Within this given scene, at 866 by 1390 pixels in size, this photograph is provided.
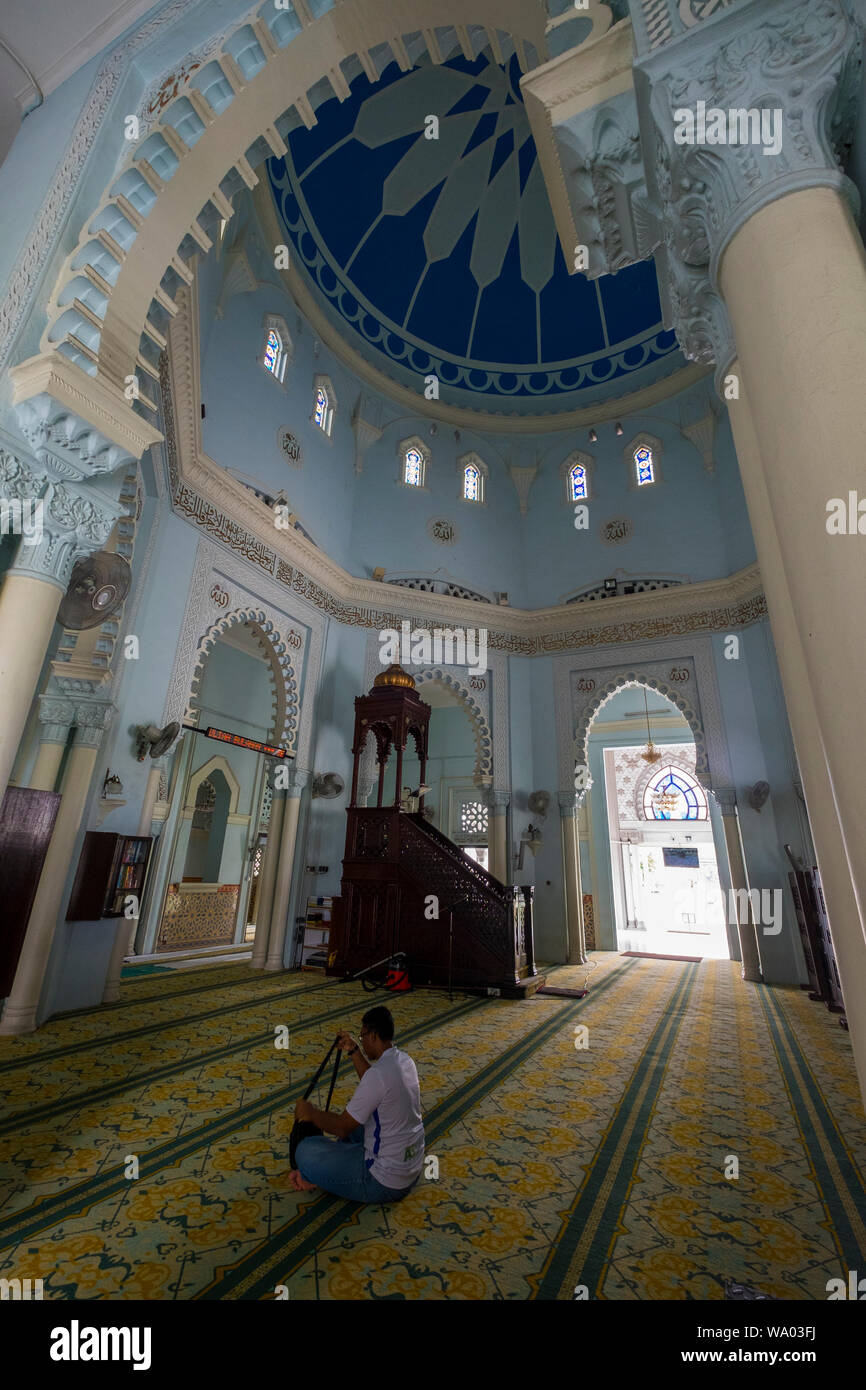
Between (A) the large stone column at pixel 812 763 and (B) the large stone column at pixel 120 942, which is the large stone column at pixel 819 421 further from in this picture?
(B) the large stone column at pixel 120 942

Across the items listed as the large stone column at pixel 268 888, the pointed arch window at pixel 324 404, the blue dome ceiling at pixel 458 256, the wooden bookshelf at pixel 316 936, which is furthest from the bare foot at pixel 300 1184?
the blue dome ceiling at pixel 458 256

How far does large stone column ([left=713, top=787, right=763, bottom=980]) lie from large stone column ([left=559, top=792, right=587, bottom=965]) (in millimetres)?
2060

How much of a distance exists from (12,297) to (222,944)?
10529 millimetres

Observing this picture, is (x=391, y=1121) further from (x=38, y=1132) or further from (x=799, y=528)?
(x=799, y=528)

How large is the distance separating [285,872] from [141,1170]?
5273mm

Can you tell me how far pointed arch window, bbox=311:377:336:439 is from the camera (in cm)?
919

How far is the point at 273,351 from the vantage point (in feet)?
27.6

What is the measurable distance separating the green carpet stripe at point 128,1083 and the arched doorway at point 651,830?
8.79m

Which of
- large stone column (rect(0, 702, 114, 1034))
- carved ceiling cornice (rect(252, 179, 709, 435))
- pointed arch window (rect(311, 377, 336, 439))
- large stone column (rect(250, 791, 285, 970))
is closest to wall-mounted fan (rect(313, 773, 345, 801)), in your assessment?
large stone column (rect(250, 791, 285, 970))

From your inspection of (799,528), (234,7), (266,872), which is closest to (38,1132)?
(799,528)

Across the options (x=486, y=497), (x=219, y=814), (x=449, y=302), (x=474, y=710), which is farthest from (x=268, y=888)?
(x=449, y=302)

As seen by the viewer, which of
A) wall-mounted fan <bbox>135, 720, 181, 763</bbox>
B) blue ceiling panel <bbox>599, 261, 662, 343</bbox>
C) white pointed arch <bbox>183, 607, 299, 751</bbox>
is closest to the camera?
wall-mounted fan <bbox>135, 720, 181, 763</bbox>

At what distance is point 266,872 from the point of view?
7.73 metres

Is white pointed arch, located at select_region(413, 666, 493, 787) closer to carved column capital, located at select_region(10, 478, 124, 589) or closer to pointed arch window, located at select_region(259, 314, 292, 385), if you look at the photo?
pointed arch window, located at select_region(259, 314, 292, 385)
